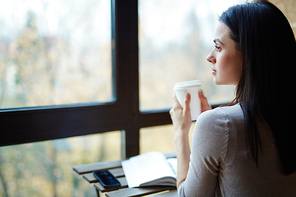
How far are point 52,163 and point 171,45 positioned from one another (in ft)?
3.10

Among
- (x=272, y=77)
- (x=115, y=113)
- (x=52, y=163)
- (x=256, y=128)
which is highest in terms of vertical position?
(x=272, y=77)

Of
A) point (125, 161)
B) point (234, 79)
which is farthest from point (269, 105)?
point (125, 161)

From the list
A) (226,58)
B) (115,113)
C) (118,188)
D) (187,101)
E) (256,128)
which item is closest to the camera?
(256,128)

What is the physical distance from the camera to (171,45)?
171 cm

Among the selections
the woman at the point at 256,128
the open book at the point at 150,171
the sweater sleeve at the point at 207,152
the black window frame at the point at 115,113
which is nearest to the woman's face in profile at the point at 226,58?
the woman at the point at 256,128

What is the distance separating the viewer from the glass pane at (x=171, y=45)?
1.62 m

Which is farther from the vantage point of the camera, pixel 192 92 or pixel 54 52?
pixel 54 52

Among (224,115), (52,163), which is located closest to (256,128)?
(224,115)

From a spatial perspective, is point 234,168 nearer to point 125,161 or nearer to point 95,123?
point 125,161

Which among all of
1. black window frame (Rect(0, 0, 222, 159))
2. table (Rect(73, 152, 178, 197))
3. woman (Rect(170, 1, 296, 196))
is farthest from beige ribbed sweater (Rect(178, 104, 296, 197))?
black window frame (Rect(0, 0, 222, 159))

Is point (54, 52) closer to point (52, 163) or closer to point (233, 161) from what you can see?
point (52, 163)

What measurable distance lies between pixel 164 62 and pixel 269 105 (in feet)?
3.26

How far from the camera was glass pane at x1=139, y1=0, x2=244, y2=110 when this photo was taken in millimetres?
1616

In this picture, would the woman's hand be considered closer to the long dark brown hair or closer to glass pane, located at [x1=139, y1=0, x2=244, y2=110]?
the long dark brown hair
